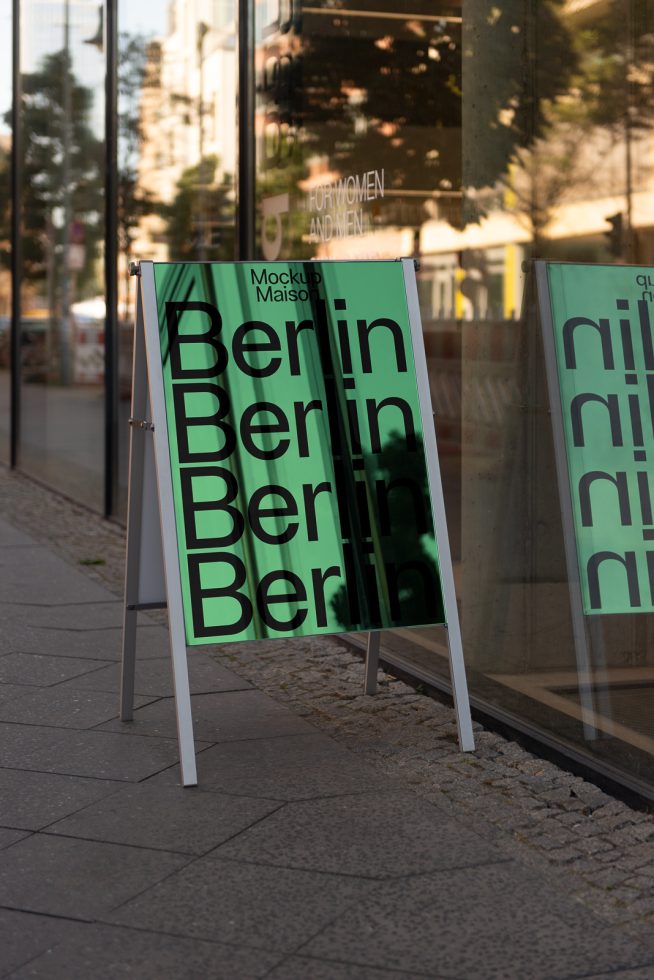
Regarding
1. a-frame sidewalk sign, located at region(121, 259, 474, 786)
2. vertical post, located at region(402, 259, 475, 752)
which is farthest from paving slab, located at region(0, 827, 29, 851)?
vertical post, located at region(402, 259, 475, 752)

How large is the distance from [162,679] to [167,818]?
5.41 feet

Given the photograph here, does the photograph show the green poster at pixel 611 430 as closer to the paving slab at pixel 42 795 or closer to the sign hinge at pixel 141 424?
the sign hinge at pixel 141 424

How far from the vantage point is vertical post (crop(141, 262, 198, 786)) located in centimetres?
429

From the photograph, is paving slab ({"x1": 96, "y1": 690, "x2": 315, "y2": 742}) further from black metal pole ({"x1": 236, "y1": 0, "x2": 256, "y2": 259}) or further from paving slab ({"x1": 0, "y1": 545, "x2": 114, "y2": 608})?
black metal pole ({"x1": 236, "y1": 0, "x2": 256, "y2": 259})

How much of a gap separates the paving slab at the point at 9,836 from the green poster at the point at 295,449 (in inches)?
31.6

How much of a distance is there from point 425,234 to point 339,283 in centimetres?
131

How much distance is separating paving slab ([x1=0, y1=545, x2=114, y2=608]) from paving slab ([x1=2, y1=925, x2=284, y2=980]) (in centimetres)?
409

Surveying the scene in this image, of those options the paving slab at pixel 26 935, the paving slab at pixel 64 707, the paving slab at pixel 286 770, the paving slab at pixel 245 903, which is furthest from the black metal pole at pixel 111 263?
the paving slab at pixel 26 935

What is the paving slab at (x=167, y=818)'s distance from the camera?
12.6 feet

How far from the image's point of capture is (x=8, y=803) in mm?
4160

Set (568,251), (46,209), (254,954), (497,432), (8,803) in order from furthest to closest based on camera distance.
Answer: (46,209)
(497,432)
(568,251)
(8,803)
(254,954)

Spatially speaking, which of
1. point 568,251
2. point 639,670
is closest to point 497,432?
point 568,251

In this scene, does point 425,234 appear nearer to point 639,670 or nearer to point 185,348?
point 185,348

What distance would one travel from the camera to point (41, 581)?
25.9 ft
